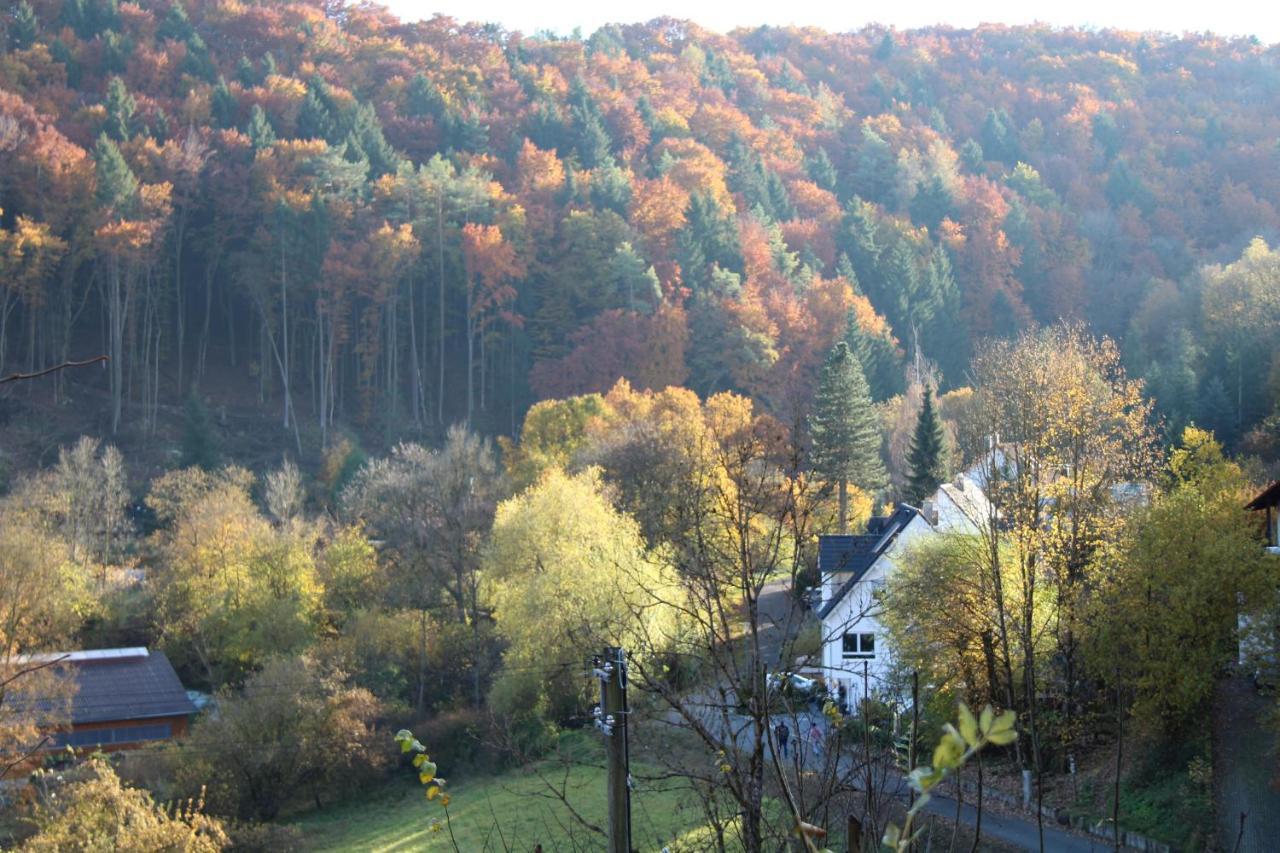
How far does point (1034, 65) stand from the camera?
4144 inches

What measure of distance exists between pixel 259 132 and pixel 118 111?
634 cm

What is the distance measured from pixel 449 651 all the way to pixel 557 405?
17.8 m

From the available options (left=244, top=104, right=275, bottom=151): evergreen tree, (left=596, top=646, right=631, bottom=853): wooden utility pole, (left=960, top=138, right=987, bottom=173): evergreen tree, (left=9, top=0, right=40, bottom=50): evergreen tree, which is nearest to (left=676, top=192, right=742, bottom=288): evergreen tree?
(left=244, top=104, right=275, bottom=151): evergreen tree

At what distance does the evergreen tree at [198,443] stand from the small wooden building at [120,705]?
14850 mm

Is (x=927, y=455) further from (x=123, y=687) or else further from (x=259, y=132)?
(x=259, y=132)

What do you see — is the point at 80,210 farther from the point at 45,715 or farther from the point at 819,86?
the point at 819,86

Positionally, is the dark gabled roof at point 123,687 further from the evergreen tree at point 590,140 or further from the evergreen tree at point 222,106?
the evergreen tree at point 590,140

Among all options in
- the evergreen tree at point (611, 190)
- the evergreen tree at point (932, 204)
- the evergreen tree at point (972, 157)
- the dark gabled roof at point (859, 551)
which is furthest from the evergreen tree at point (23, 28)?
the evergreen tree at point (972, 157)

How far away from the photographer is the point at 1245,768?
20500 millimetres

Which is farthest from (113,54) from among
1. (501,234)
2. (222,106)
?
(501,234)

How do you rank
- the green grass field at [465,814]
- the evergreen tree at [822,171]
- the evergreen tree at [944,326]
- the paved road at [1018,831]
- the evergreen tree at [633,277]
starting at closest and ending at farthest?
1. the paved road at [1018,831]
2. the green grass field at [465,814]
3. the evergreen tree at [633,277]
4. the evergreen tree at [944,326]
5. the evergreen tree at [822,171]

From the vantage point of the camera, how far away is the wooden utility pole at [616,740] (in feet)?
23.1

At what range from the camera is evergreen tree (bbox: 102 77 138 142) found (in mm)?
59047

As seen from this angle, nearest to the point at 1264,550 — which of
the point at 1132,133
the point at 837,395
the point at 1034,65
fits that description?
the point at 837,395
